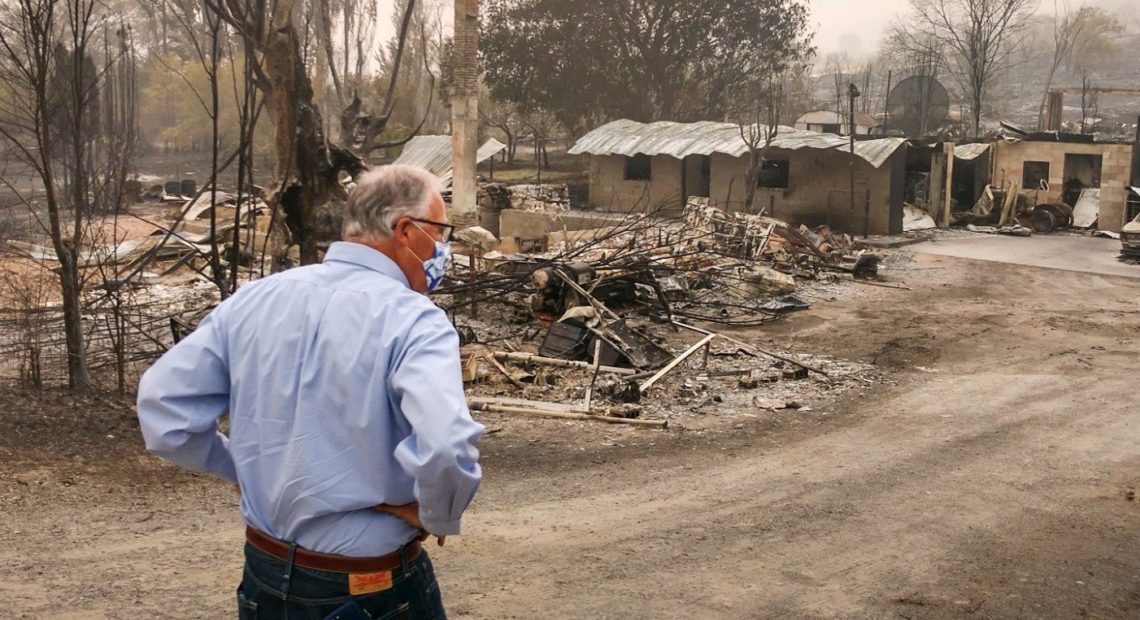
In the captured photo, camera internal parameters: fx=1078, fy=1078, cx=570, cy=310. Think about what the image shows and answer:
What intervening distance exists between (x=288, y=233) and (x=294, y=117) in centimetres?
101

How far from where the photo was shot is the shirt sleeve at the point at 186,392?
2.46 meters

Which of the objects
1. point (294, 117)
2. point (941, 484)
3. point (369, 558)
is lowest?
point (941, 484)

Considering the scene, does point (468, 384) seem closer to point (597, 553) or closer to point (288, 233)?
point (288, 233)

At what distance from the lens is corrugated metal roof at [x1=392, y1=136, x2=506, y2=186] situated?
102 ft

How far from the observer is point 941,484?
7.18 meters

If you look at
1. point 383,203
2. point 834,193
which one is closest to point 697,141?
point 834,193

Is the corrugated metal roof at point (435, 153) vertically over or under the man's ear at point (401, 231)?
over

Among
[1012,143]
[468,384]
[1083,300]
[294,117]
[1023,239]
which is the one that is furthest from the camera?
[1012,143]

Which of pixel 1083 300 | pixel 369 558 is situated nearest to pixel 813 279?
pixel 1083 300

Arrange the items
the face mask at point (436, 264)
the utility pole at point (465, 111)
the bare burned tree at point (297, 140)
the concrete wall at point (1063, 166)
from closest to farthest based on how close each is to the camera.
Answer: the face mask at point (436, 264) < the bare burned tree at point (297, 140) < the utility pole at point (465, 111) < the concrete wall at point (1063, 166)

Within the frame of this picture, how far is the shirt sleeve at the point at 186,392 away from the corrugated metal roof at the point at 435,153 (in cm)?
2815

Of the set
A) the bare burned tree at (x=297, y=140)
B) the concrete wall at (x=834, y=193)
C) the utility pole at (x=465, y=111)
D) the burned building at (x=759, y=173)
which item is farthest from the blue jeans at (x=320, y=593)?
the utility pole at (x=465, y=111)

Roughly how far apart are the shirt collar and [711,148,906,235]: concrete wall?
2147cm

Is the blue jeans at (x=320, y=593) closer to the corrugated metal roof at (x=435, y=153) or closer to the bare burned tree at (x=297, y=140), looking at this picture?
the bare burned tree at (x=297, y=140)
